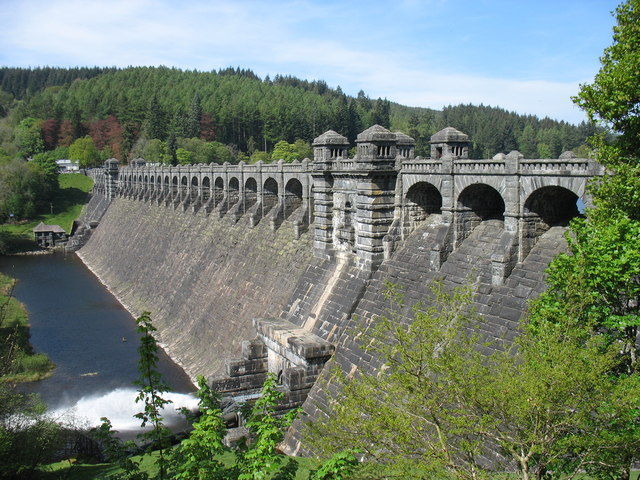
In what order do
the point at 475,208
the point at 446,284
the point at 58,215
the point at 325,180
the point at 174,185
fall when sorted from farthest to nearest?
the point at 58,215, the point at 174,185, the point at 325,180, the point at 475,208, the point at 446,284

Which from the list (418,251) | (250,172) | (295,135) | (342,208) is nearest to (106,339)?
(250,172)

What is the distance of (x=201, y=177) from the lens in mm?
55781

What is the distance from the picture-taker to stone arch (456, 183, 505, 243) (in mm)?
24206

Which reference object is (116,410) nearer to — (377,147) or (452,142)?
(377,147)

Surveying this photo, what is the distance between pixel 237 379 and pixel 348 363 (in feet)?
21.5

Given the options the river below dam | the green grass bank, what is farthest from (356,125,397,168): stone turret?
the green grass bank

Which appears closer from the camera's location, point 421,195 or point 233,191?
point 421,195

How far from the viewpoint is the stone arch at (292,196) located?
39.9 meters

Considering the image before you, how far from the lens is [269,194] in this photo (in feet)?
142

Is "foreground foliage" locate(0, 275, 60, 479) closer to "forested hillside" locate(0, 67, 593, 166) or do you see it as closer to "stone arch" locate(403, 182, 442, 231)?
"stone arch" locate(403, 182, 442, 231)

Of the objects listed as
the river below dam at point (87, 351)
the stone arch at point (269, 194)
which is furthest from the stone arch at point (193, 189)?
the stone arch at point (269, 194)

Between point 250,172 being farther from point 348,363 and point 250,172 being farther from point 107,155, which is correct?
point 107,155

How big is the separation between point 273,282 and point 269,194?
31.7 feet

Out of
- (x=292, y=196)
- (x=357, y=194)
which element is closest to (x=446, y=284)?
(x=357, y=194)
